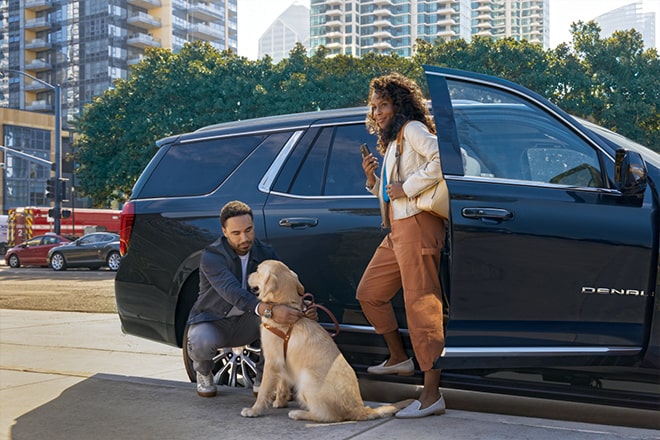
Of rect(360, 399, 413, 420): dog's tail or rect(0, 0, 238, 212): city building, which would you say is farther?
rect(0, 0, 238, 212): city building

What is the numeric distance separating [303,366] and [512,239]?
128 cm

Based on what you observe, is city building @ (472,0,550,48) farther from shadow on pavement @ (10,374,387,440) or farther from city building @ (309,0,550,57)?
shadow on pavement @ (10,374,387,440)

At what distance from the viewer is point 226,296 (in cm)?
462

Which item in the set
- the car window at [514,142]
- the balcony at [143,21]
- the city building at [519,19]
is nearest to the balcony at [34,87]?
the balcony at [143,21]

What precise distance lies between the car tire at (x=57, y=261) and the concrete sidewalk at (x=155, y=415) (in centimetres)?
2277

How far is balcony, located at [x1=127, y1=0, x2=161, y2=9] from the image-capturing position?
92.1 meters

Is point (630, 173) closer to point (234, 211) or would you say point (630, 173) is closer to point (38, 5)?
point (234, 211)

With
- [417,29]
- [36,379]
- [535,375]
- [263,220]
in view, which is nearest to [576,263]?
[535,375]

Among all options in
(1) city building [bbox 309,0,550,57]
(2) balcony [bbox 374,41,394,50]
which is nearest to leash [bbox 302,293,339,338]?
(1) city building [bbox 309,0,550,57]

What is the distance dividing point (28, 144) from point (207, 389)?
68419mm

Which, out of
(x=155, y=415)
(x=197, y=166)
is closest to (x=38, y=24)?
(x=197, y=166)

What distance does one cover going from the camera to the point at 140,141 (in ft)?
127

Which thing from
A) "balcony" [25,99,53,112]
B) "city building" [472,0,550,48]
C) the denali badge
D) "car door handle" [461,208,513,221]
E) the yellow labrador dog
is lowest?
the yellow labrador dog

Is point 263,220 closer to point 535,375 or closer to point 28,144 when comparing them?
point 535,375
